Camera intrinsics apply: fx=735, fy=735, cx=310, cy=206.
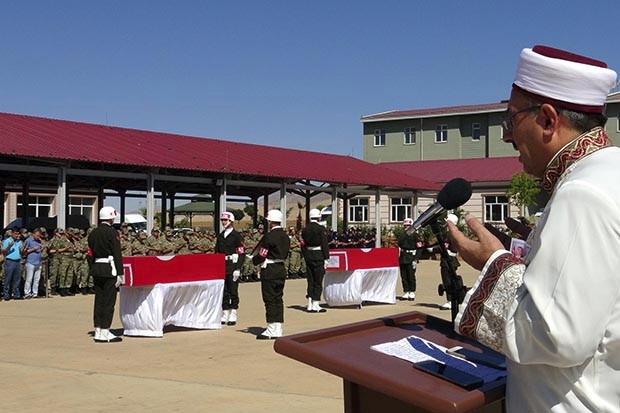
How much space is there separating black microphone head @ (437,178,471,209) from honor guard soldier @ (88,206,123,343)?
28.8 ft

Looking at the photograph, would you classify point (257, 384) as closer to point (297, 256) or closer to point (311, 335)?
point (311, 335)

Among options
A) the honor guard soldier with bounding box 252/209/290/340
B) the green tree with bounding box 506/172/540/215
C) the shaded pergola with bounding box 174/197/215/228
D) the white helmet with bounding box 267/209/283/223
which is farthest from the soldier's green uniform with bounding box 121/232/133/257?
the shaded pergola with bounding box 174/197/215/228

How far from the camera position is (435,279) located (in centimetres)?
2353

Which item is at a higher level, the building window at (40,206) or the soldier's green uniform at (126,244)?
the building window at (40,206)

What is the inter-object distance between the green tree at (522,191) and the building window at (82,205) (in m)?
21.1

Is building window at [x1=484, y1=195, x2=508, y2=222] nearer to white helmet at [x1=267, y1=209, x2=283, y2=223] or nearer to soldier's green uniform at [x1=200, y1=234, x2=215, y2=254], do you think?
soldier's green uniform at [x1=200, y1=234, x2=215, y2=254]

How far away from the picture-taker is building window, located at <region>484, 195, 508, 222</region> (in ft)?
127

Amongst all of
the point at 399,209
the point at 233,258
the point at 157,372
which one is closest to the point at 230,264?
the point at 233,258

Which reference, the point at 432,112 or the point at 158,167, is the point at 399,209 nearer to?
the point at 432,112

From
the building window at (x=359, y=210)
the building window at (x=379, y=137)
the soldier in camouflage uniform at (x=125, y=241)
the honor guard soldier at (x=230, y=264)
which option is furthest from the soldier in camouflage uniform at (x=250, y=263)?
the building window at (x=379, y=137)

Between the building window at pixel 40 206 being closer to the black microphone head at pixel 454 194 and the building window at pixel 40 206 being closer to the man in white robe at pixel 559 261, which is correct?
the black microphone head at pixel 454 194

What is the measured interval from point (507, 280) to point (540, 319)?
228 millimetres

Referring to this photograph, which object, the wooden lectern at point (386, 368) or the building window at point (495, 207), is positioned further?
the building window at point (495, 207)

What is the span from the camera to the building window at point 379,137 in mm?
51062
